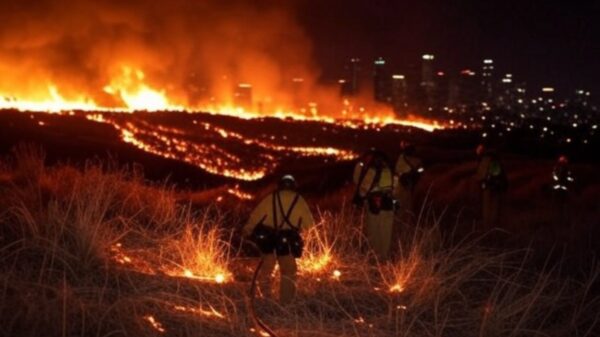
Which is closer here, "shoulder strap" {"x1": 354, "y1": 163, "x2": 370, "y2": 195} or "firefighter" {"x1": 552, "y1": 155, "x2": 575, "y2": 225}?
"shoulder strap" {"x1": 354, "y1": 163, "x2": 370, "y2": 195}

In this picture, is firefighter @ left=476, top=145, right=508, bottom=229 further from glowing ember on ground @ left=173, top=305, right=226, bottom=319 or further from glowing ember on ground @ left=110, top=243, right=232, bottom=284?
glowing ember on ground @ left=173, top=305, right=226, bottom=319

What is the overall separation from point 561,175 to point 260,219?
8252 millimetres

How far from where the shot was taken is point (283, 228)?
220 inches

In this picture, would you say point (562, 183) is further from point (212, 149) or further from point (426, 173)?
point (212, 149)

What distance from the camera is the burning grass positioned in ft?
14.9

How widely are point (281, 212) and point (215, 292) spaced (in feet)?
3.01

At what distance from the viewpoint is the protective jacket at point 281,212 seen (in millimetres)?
5570

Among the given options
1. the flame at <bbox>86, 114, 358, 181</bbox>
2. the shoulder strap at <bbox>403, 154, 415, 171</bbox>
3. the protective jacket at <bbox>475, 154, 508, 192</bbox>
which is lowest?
the flame at <bbox>86, 114, 358, 181</bbox>

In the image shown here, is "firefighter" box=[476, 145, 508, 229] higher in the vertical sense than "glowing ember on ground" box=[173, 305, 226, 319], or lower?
higher

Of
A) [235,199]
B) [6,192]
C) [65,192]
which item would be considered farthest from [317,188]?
[6,192]

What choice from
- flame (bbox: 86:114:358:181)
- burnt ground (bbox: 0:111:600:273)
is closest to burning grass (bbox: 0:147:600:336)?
burnt ground (bbox: 0:111:600:273)

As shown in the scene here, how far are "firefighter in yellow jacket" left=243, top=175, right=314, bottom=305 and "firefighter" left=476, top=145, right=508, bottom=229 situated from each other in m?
5.56

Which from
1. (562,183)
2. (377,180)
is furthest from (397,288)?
(562,183)

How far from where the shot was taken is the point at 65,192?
9641mm
